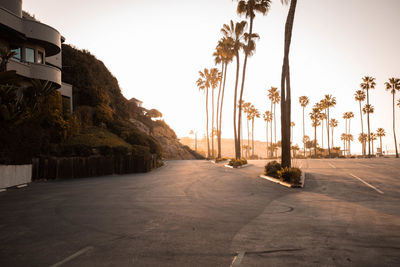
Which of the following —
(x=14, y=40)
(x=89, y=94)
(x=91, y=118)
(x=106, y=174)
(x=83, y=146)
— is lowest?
(x=106, y=174)

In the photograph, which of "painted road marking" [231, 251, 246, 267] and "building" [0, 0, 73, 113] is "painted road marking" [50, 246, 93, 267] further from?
"building" [0, 0, 73, 113]

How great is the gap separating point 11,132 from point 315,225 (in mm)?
18065

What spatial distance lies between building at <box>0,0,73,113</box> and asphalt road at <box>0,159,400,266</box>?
584 inches

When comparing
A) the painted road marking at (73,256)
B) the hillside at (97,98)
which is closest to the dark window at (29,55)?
the hillside at (97,98)

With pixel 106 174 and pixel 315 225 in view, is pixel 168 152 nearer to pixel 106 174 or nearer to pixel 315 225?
pixel 106 174

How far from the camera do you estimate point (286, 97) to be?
20.8 m

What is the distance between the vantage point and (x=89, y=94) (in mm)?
35500

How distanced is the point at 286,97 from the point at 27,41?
21.9 m

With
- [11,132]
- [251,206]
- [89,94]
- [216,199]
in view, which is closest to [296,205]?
[251,206]

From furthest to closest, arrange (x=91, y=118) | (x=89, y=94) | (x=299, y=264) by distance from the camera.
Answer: (x=89, y=94) < (x=91, y=118) < (x=299, y=264)

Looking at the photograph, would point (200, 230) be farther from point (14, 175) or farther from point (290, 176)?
point (14, 175)

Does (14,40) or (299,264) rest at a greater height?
(14,40)

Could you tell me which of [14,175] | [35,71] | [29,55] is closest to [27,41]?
[29,55]

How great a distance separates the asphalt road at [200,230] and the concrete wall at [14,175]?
3.62 meters
